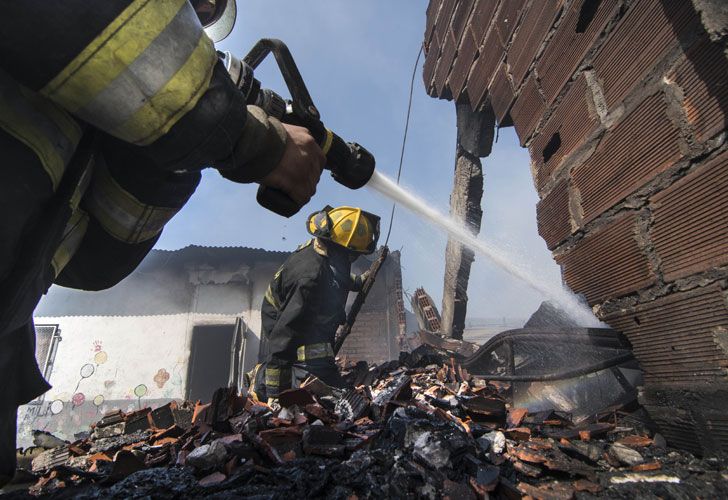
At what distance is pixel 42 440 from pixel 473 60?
5.13 meters

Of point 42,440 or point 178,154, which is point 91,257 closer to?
point 178,154

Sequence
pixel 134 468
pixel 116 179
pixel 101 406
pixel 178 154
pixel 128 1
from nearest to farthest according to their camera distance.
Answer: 1. pixel 128 1
2. pixel 178 154
3. pixel 116 179
4. pixel 134 468
5. pixel 101 406

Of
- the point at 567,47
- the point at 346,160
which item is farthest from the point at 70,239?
the point at 567,47

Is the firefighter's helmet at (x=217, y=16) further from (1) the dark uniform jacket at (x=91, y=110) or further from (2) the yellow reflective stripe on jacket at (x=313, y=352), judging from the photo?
(2) the yellow reflective stripe on jacket at (x=313, y=352)

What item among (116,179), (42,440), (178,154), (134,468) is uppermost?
(116,179)

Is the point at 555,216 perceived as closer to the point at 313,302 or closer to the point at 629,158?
the point at 629,158

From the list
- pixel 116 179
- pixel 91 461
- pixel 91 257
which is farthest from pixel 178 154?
pixel 91 461

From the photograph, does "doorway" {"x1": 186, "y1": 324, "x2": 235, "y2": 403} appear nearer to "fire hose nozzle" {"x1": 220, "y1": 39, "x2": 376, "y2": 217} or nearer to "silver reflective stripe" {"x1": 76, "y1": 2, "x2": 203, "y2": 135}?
"fire hose nozzle" {"x1": 220, "y1": 39, "x2": 376, "y2": 217}

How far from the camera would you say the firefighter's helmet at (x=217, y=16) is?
1.93 m

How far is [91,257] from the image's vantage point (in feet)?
5.30

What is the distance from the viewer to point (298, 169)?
1.25m

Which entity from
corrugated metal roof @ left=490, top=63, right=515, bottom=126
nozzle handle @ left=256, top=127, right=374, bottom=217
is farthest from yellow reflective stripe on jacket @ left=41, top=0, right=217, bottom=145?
corrugated metal roof @ left=490, top=63, right=515, bottom=126

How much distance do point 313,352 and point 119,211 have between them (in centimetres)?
344

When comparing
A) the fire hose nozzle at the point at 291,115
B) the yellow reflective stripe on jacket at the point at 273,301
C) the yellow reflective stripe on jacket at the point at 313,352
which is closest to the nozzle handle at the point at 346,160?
the fire hose nozzle at the point at 291,115
